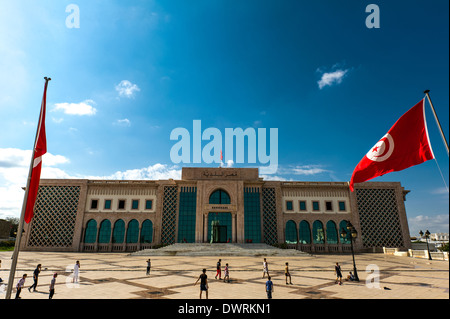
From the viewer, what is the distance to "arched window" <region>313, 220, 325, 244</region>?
33.4 metres

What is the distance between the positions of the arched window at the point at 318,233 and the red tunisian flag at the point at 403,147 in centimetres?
2780

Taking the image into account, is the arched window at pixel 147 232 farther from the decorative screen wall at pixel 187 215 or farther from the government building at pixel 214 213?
A: the decorative screen wall at pixel 187 215

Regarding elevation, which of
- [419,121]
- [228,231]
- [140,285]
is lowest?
[140,285]

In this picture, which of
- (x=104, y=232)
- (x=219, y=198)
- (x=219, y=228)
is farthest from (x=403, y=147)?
(x=104, y=232)

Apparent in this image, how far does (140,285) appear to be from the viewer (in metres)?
11.9

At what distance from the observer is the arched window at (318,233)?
33375mm

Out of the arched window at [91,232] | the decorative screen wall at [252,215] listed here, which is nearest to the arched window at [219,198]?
the decorative screen wall at [252,215]

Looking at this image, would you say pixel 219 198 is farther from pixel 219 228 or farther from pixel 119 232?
pixel 119 232

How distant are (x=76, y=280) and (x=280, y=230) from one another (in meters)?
25.1

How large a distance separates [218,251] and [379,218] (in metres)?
21.0

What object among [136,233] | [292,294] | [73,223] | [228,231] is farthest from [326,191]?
[73,223]

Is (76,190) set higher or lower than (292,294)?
higher

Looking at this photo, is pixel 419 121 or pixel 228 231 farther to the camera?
pixel 228 231
